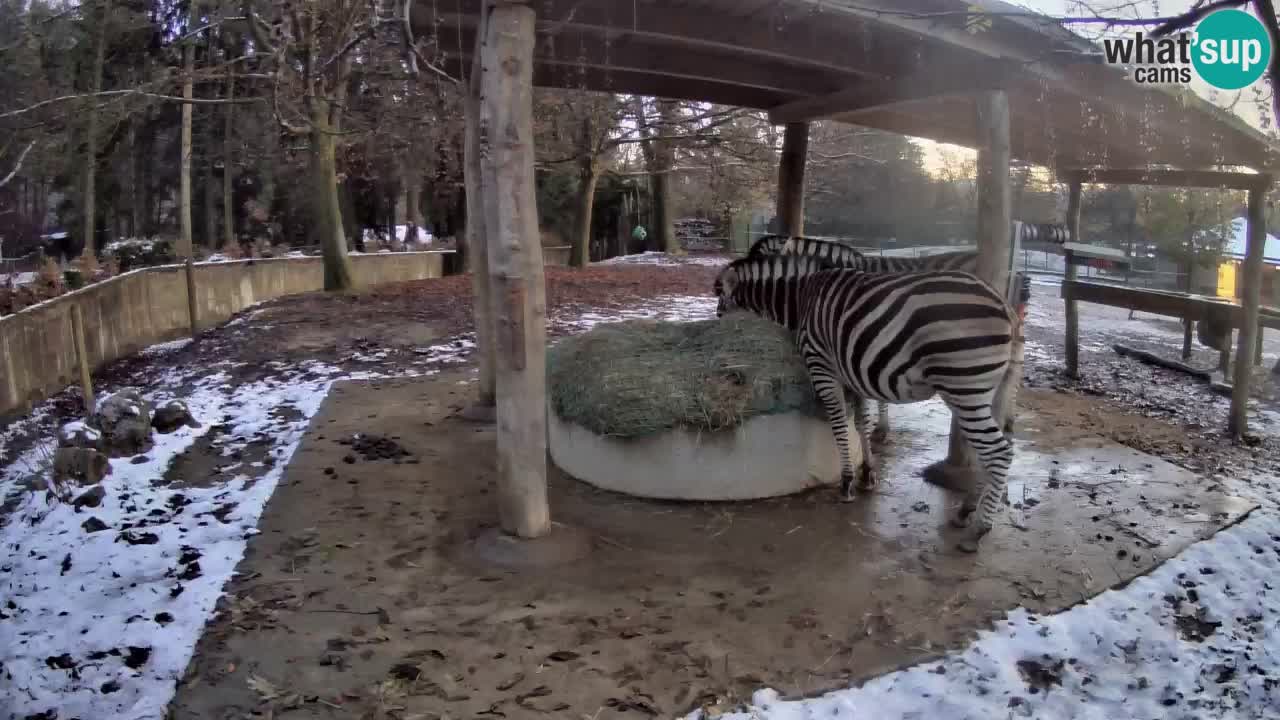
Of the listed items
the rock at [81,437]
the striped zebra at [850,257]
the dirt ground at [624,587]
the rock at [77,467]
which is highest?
the striped zebra at [850,257]

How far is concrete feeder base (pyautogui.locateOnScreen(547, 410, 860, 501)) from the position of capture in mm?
5750

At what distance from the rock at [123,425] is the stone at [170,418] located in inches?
7.6

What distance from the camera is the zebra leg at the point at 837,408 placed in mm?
5820

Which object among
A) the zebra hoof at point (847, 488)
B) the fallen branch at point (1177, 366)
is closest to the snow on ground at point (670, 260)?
the fallen branch at point (1177, 366)

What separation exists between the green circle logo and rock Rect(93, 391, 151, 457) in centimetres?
809

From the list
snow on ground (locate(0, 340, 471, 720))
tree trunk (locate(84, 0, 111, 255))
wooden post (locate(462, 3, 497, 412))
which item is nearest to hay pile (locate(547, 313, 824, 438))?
wooden post (locate(462, 3, 497, 412))

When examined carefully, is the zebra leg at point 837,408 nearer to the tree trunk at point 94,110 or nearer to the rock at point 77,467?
the rock at point 77,467

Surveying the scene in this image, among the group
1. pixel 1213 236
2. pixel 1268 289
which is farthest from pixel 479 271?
pixel 1268 289

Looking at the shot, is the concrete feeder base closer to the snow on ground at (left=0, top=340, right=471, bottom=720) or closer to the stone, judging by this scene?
the snow on ground at (left=0, top=340, right=471, bottom=720)

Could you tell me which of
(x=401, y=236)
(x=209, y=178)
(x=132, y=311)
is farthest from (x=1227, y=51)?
(x=401, y=236)

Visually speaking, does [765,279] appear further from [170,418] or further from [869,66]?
[170,418]

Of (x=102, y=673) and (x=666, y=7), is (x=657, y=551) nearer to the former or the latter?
(x=102, y=673)

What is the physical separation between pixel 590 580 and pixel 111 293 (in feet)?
33.4

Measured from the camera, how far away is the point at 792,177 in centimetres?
973
